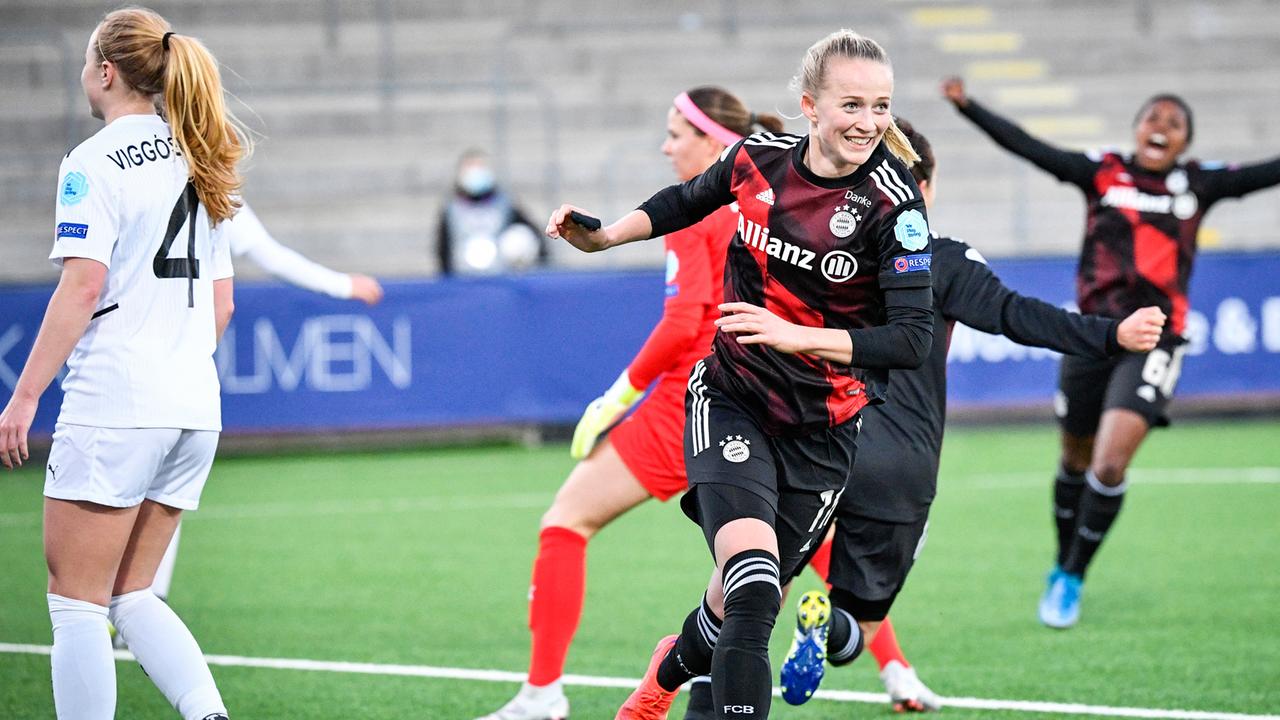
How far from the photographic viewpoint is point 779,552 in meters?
4.46

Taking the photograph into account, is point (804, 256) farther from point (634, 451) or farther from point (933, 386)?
point (634, 451)

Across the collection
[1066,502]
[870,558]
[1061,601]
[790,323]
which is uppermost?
[790,323]

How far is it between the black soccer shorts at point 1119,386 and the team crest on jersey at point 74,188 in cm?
465

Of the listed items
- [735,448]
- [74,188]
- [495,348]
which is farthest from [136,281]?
[495,348]

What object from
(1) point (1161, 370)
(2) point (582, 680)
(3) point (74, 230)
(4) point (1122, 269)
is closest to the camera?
(3) point (74, 230)

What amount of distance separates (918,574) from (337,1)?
13.1 metres

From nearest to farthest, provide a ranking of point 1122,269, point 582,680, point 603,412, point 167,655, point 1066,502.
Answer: point 167,655 < point 603,412 < point 582,680 < point 1122,269 < point 1066,502

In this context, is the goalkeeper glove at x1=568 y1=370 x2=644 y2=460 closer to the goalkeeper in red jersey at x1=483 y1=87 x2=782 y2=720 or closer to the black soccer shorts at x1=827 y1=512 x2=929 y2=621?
the goalkeeper in red jersey at x1=483 y1=87 x2=782 y2=720

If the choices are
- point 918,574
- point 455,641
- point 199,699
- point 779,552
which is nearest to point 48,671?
point 455,641

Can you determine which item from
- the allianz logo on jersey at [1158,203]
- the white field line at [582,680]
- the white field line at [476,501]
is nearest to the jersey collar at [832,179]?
the white field line at [582,680]

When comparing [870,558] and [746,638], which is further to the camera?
[870,558]

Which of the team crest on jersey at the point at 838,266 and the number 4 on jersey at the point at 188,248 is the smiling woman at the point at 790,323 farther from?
the number 4 on jersey at the point at 188,248

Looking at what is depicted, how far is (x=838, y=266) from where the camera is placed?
4.18m

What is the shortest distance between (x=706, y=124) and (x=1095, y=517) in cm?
309
